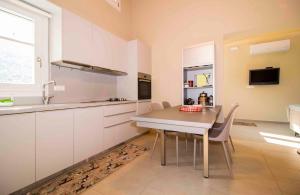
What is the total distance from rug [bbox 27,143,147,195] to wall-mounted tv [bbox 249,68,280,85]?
191 inches

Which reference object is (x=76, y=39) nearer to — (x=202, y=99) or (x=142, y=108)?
(x=142, y=108)

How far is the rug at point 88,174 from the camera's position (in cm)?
153

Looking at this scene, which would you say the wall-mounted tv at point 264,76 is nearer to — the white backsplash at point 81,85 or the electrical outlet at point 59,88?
the white backsplash at point 81,85

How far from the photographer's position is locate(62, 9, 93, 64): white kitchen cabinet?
2.09 meters

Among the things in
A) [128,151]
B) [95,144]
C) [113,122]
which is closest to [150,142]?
[128,151]

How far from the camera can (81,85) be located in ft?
8.89

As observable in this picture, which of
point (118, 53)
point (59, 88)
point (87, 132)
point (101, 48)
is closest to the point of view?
point (87, 132)

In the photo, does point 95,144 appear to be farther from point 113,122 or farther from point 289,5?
point 289,5

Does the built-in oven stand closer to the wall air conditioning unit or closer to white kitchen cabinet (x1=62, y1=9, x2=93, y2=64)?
white kitchen cabinet (x1=62, y1=9, x2=93, y2=64)

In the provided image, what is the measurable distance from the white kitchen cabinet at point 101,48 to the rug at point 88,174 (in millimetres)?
1602

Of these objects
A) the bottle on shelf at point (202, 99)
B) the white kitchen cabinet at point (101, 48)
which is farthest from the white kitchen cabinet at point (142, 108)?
the bottle on shelf at point (202, 99)

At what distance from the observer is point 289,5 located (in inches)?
106

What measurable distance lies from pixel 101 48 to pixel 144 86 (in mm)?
1318

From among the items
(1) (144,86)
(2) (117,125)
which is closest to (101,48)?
(1) (144,86)
